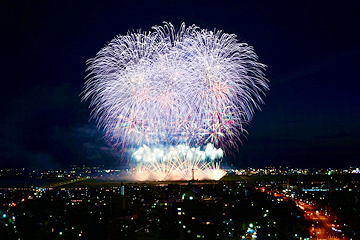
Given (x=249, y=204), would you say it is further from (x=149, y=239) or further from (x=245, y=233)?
(x=149, y=239)

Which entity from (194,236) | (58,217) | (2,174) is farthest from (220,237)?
(2,174)

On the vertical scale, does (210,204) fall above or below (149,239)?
above

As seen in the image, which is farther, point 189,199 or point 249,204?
point 249,204

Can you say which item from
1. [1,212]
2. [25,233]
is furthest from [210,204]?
[1,212]

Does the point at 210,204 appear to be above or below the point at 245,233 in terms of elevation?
above

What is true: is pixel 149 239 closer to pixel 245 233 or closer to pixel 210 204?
pixel 210 204

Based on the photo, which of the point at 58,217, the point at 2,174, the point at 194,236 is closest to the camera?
the point at 194,236

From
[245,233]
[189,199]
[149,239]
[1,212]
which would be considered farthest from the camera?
[1,212]

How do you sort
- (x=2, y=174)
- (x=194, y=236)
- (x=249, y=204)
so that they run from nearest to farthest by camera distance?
(x=194, y=236), (x=249, y=204), (x=2, y=174)

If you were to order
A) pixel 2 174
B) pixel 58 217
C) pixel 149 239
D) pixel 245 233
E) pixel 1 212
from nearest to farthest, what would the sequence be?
1. pixel 149 239
2. pixel 245 233
3. pixel 1 212
4. pixel 58 217
5. pixel 2 174
